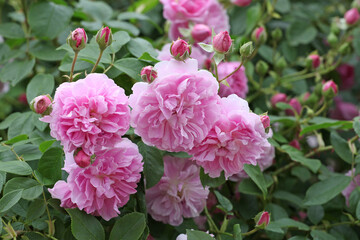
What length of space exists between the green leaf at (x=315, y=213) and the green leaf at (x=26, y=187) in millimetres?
566

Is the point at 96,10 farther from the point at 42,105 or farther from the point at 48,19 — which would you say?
the point at 42,105

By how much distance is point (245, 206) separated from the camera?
37.2 inches

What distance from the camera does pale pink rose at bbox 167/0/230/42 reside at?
1.09 m

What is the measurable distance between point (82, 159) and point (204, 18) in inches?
24.7

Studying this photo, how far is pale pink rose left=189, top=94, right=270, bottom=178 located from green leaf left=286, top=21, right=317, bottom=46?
82cm

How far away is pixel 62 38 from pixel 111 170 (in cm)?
55

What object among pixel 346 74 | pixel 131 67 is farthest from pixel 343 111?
pixel 131 67

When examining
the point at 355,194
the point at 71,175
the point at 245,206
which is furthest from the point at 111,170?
the point at 355,194

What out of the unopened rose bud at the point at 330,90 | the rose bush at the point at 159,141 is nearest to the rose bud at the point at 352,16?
the rose bush at the point at 159,141

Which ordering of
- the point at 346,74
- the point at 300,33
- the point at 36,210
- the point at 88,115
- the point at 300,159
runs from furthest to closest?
the point at 346,74 → the point at 300,33 → the point at 300,159 → the point at 36,210 → the point at 88,115

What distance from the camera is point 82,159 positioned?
Result: 23.7 inches

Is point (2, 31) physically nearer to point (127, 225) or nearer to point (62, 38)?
point (62, 38)

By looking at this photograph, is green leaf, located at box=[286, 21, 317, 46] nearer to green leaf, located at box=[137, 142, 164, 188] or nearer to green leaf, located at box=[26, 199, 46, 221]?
green leaf, located at box=[137, 142, 164, 188]

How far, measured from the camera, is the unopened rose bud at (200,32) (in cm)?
99
